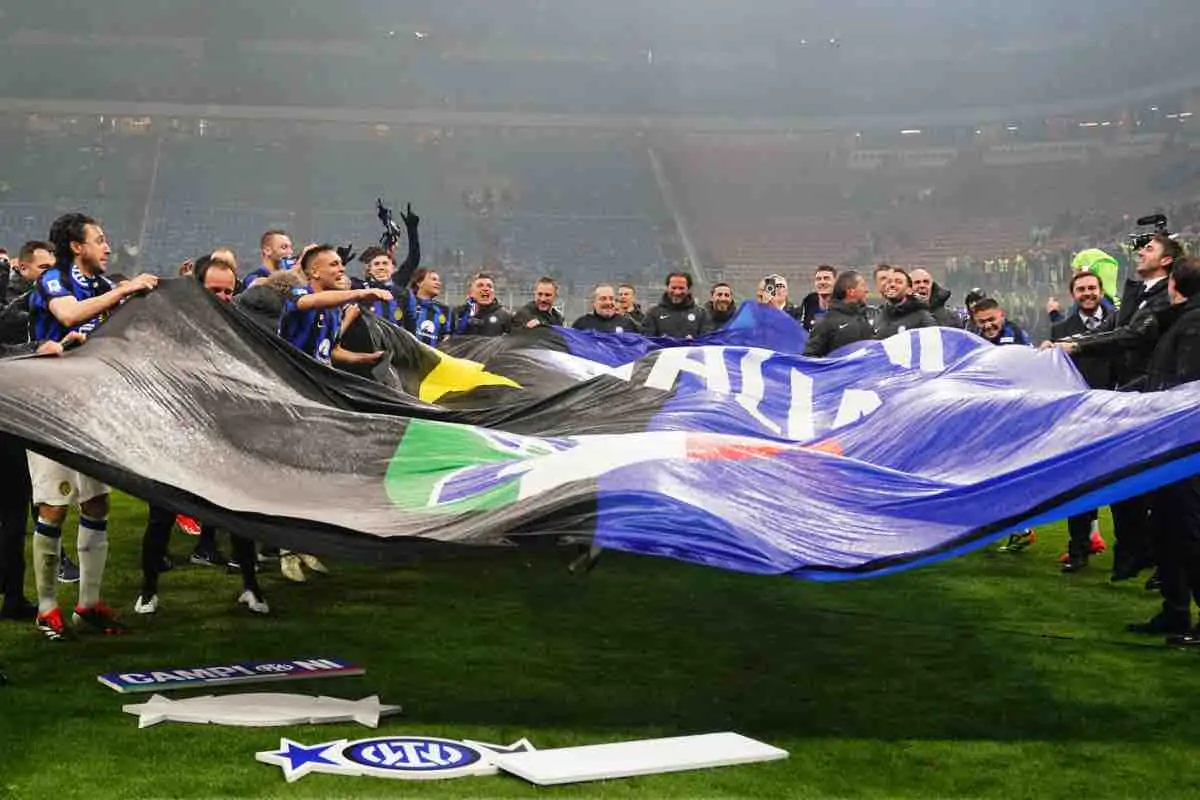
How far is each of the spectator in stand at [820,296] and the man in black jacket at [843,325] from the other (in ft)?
2.29

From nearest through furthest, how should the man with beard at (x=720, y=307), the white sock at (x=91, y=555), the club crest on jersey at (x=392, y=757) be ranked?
the club crest on jersey at (x=392, y=757), the white sock at (x=91, y=555), the man with beard at (x=720, y=307)

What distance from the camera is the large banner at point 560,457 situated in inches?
154

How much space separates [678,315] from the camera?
1002cm

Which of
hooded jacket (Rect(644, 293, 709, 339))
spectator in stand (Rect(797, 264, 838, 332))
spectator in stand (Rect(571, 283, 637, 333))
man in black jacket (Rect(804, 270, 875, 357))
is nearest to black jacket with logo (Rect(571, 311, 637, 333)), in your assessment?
spectator in stand (Rect(571, 283, 637, 333))

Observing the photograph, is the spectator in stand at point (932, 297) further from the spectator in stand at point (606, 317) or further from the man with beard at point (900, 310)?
the spectator in stand at point (606, 317)

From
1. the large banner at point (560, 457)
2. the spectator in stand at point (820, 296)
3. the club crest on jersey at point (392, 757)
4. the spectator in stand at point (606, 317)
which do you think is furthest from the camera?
the spectator in stand at point (606, 317)

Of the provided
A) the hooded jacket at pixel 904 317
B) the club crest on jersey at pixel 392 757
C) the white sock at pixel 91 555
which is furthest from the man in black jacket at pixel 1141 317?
the white sock at pixel 91 555

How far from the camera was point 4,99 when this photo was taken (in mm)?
31375

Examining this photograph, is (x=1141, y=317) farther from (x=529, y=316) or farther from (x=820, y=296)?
(x=529, y=316)

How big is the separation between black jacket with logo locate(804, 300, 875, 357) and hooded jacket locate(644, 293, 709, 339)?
1.96 meters

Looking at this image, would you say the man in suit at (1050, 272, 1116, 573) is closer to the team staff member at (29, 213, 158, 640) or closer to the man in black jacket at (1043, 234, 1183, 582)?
the man in black jacket at (1043, 234, 1183, 582)

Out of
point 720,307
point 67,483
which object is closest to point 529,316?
point 720,307

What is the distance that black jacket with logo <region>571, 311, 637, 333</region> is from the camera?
965 cm

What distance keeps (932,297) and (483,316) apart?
3077 mm
